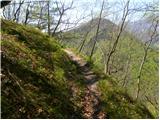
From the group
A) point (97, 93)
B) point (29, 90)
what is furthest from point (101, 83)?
point (29, 90)

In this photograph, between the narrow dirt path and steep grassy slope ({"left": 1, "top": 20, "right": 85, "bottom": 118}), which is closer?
steep grassy slope ({"left": 1, "top": 20, "right": 85, "bottom": 118})

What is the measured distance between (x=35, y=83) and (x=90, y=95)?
3.75 meters

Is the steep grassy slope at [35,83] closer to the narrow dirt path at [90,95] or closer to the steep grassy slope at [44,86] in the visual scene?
the steep grassy slope at [44,86]

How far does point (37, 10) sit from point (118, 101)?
1016 inches

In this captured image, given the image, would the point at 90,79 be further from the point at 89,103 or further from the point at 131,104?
the point at 89,103

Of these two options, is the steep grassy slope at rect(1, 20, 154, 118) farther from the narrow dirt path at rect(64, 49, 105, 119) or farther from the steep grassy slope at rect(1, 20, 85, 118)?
the narrow dirt path at rect(64, 49, 105, 119)

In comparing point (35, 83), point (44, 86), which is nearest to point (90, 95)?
point (44, 86)

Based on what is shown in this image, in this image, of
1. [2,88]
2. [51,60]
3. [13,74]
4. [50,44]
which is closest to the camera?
[2,88]

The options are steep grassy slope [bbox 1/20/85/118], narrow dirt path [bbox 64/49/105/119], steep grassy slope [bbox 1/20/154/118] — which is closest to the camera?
steep grassy slope [bbox 1/20/85/118]

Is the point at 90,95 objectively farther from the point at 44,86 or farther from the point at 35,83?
the point at 35,83

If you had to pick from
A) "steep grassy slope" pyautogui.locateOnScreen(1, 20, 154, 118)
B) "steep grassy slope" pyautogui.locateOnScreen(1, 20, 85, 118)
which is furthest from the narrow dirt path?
"steep grassy slope" pyautogui.locateOnScreen(1, 20, 85, 118)

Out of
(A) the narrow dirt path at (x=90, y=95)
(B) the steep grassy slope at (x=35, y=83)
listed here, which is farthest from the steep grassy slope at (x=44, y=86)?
(A) the narrow dirt path at (x=90, y=95)

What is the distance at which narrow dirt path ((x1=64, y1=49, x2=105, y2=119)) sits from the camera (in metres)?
14.7

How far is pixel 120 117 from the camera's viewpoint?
647 inches
